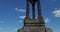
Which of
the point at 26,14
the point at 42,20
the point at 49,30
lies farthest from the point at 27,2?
the point at 49,30

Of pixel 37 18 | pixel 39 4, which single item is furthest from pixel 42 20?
pixel 39 4

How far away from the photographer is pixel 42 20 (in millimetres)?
31203

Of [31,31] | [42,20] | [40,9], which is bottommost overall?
[31,31]

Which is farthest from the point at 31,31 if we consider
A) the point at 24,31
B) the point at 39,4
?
the point at 39,4

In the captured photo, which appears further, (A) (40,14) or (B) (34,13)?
(B) (34,13)

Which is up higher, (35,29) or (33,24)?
(33,24)

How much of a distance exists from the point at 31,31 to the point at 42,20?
283 cm

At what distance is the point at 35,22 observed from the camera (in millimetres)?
30984

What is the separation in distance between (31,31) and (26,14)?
3282mm

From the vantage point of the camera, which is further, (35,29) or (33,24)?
(33,24)

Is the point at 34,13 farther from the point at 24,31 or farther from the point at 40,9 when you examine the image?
the point at 24,31

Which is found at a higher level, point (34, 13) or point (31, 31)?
point (34, 13)

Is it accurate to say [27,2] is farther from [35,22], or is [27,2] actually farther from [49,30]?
[49,30]

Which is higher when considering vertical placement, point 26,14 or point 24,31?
point 26,14
